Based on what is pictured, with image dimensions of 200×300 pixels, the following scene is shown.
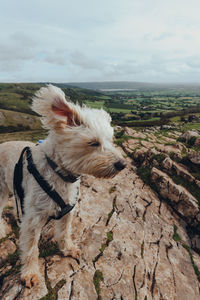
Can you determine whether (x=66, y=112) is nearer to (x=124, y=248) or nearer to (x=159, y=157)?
(x=124, y=248)

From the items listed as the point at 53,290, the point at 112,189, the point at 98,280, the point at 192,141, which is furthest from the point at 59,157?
the point at 192,141

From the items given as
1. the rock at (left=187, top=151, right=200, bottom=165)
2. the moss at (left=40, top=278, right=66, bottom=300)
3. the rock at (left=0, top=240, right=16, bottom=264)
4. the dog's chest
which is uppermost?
the dog's chest

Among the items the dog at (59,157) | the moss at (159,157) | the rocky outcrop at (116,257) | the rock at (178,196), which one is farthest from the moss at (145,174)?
the dog at (59,157)

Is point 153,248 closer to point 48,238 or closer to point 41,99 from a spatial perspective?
point 48,238

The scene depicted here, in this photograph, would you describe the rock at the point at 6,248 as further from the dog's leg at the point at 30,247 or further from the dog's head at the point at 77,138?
the dog's head at the point at 77,138

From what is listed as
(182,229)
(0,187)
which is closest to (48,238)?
(0,187)

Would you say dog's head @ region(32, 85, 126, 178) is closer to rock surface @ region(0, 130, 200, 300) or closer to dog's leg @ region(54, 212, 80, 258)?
dog's leg @ region(54, 212, 80, 258)

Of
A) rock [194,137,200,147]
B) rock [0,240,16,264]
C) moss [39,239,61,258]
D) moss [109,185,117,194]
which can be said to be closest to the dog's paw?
moss [39,239,61,258]
